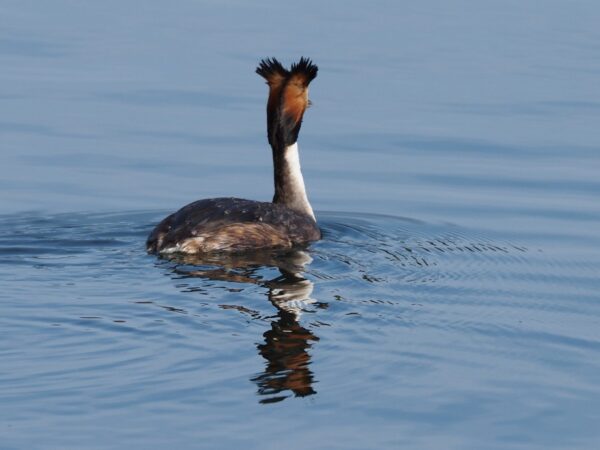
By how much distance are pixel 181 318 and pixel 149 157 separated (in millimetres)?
6442

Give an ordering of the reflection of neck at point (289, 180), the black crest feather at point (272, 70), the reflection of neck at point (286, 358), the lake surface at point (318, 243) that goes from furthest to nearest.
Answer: the reflection of neck at point (289, 180) < the black crest feather at point (272, 70) < the reflection of neck at point (286, 358) < the lake surface at point (318, 243)

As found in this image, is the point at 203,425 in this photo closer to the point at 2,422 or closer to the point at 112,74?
the point at 2,422

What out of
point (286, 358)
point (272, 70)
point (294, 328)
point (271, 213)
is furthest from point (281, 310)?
point (272, 70)

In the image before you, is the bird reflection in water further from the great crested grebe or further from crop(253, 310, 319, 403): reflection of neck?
the great crested grebe

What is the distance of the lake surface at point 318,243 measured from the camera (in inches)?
321

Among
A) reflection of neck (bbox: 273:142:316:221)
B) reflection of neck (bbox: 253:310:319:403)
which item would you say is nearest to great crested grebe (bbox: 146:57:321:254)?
reflection of neck (bbox: 273:142:316:221)

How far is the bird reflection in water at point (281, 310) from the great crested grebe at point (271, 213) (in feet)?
0.58

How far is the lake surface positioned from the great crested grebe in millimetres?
219

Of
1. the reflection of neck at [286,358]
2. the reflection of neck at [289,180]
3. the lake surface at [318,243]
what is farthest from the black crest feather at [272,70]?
the reflection of neck at [286,358]

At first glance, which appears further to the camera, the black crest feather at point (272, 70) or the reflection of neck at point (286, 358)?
the black crest feather at point (272, 70)

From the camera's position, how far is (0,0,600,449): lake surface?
8156 mm

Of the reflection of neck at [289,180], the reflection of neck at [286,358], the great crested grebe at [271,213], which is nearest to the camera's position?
the reflection of neck at [286,358]

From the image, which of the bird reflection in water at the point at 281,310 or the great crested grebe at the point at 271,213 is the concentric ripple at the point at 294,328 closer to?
the bird reflection in water at the point at 281,310

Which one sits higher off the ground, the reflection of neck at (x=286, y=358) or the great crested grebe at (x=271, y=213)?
the great crested grebe at (x=271, y=213)
